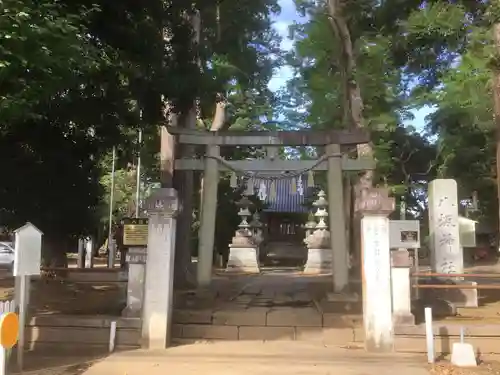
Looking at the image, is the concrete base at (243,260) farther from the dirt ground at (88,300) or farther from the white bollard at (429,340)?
the white bollard at (429,340)

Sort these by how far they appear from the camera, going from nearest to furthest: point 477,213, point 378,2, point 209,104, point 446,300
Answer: point 446,300, point 209,104, point 378,2, point 477,213

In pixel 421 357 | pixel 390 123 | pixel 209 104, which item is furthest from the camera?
pixel 390 123

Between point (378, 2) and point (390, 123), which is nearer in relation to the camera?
point (378, 2)

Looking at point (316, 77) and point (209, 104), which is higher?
point (316, 77)

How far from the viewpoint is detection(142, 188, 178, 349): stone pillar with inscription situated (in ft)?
30.5

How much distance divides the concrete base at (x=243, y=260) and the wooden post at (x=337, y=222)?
13.0 metres

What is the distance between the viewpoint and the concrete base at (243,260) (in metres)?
25.9

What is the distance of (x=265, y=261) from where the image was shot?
34.5 metres

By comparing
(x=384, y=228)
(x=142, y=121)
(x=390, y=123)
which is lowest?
(x=384, y=228)

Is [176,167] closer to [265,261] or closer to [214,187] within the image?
[214,187]

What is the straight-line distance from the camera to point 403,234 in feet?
39.2

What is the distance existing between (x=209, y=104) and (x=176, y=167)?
180 centimetres

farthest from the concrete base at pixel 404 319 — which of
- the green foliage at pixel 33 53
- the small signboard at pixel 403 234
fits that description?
the green foliage at pixel 33 53

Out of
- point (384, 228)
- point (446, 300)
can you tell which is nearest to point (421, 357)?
point (384, 228)
